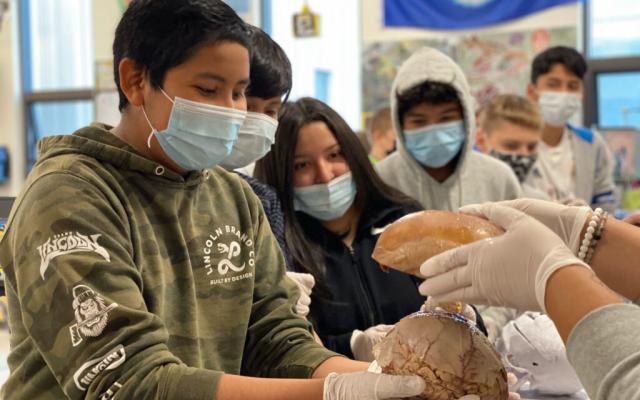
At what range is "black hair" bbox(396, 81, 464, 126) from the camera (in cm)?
271

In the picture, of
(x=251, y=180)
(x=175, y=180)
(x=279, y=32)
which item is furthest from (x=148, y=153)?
(x=279, y=32)

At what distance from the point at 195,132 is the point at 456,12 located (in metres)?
5.28

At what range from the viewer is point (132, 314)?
120 cm

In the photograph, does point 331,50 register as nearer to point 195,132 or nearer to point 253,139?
point 253,139

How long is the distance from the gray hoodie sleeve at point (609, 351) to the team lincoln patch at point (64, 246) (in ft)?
2.34

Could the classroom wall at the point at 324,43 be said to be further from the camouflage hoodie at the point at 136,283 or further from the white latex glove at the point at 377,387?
the white latex glove at the point at 377,387

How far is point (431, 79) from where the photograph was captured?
2695 millimetres

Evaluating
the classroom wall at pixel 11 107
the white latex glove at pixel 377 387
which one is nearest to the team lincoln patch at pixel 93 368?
the white latex glove at pixel 377 387

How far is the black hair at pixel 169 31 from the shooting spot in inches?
54.7

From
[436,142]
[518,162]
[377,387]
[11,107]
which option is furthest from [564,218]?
[11,107]

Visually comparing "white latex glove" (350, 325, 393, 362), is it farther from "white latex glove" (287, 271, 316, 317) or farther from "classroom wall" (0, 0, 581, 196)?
"classroom wall" (0, 0, 581, 196)

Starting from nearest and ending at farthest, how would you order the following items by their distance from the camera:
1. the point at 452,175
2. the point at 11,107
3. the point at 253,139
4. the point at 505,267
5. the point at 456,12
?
1. the point at 505,267
2. the point at 253,139
3. the point at 452,175
4. the point at 456,12
5. the point at 11,107

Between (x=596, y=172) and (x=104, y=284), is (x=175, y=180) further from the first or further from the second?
(x=596, y=172)

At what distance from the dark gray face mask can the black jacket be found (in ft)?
4.61
